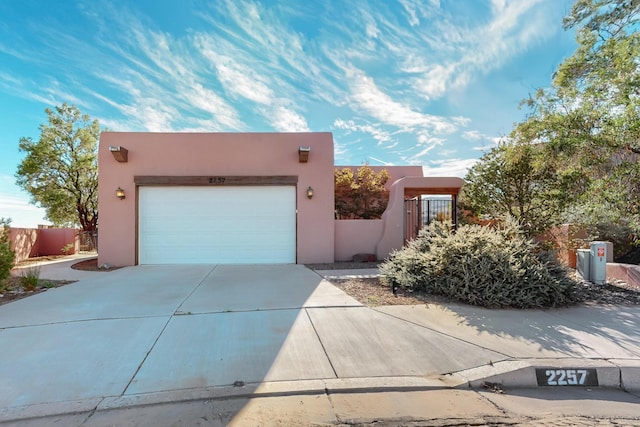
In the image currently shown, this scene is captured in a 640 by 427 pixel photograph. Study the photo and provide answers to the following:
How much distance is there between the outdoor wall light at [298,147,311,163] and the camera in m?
10.4

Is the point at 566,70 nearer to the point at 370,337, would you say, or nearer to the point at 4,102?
the point at 370,337

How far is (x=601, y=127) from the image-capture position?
20.0 ft

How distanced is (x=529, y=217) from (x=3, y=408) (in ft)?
33.0

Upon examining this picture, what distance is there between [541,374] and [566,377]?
25cm

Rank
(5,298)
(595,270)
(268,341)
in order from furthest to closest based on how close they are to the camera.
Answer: (595,270), (5,298), (268,341)

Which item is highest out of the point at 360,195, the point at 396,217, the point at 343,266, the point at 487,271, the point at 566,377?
the point at 360,195

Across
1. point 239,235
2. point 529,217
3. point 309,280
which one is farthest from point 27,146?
point 529,217

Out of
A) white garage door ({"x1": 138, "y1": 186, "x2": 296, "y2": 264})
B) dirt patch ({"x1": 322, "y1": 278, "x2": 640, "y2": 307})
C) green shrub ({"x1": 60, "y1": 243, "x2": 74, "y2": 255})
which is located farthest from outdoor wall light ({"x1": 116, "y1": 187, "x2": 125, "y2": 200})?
dirt patch ({"x1": 322, "y1": 278, "x2": 640, "y2": 307})

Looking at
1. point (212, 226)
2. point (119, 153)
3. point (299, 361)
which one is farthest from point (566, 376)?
point (119, 153)

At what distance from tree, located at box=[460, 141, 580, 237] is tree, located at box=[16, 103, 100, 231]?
1706 cm

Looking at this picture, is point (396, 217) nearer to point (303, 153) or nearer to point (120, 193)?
point (303, 153)

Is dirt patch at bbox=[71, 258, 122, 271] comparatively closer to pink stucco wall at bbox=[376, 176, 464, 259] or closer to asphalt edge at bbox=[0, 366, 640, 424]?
asphalt edge at bbox=[0, 366, 640, 424]

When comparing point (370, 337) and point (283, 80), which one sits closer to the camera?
point (370, 337)

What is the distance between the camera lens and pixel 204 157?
10633 millimetres
